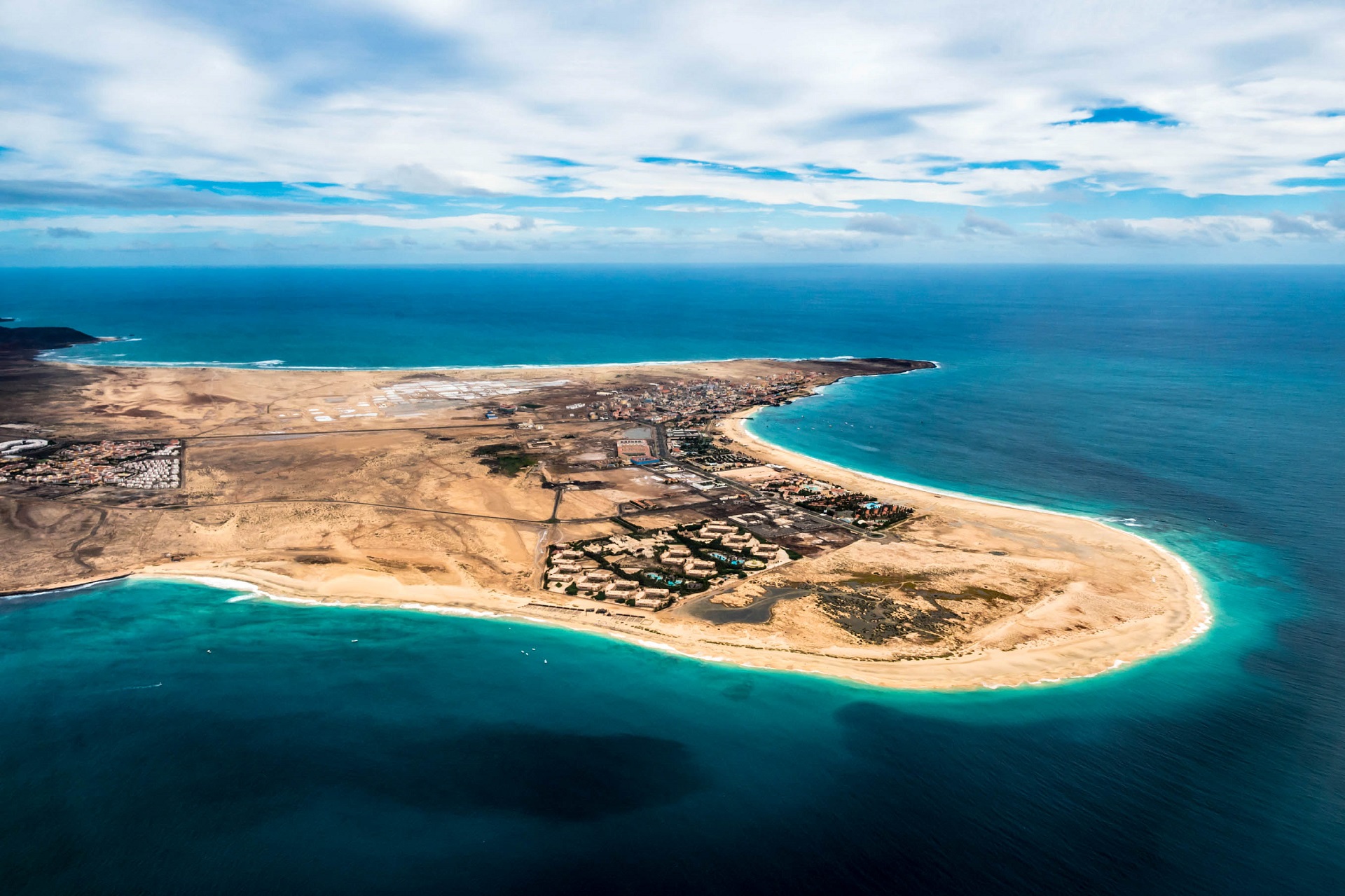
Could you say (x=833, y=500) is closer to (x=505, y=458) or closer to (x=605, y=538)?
(x=605, y=538)

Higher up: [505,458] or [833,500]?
[833,500]

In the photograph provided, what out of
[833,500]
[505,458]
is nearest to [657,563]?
[833,500]

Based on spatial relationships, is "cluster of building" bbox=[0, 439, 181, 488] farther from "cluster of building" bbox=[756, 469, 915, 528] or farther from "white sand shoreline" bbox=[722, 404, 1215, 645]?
"white sand shoreline" bbox=[722, 404, 1215, 645]

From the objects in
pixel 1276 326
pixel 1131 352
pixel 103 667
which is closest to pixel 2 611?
pixel 103 667

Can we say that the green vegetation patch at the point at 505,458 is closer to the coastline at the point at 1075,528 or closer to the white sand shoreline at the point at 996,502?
the coastline at the point at 1075,528

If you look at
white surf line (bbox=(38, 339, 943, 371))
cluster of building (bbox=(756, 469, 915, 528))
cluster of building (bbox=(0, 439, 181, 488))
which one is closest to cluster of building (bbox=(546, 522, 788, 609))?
cluster of building (bbox=(756, 469, 915, 528))

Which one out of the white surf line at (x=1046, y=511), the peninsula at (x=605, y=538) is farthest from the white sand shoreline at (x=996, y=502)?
the peninsula at (x=605, y=538)

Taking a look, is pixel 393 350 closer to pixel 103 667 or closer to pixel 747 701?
pixel 103 667

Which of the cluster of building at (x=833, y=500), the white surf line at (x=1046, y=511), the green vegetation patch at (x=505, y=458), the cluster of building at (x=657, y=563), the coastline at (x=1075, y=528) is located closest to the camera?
the coastline at (x=1075, y=528)
